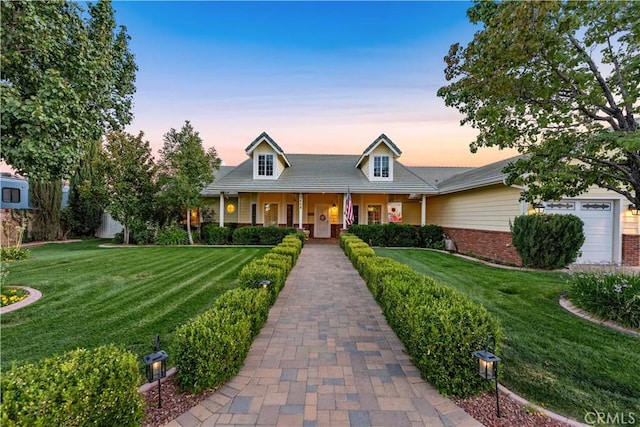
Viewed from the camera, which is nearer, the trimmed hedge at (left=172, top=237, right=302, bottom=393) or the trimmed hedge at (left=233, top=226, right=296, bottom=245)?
the trimmed hedge at (left=172, top=237, right=302, bottom=393)

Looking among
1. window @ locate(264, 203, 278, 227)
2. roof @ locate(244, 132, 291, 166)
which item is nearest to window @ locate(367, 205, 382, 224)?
window @ locate(264, 203, 278, 227)

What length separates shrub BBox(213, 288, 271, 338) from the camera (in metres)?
3.47

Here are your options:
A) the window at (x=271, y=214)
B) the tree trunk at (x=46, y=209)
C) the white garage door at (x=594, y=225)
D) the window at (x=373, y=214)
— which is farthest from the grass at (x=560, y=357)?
the tree trunk at (x=46, y=209)

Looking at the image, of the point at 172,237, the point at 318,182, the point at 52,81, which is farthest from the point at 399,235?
the point at 52,81

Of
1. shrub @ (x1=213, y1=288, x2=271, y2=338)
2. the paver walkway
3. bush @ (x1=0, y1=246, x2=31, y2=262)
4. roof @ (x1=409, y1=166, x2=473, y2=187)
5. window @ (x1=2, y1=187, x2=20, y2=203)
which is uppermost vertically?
roof @ (x1=409, y1=166, x2=473, y2=187)

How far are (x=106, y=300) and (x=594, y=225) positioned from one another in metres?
14.7

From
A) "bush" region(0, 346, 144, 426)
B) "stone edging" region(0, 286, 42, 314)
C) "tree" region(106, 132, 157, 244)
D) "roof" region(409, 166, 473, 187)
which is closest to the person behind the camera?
"bush" region(0, 346, 144, 426)

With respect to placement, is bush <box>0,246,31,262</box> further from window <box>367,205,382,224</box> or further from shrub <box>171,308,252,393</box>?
window <box>367,205,382,224</box>

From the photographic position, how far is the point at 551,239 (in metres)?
8.83

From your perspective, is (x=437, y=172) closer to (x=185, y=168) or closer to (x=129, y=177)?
(x=185, y=168)

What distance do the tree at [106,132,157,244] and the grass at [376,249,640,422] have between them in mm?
15000

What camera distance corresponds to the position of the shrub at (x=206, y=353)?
2.67 meters

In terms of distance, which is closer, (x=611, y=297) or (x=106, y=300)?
(x=611, y=297)

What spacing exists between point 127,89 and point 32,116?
8.23 ft
